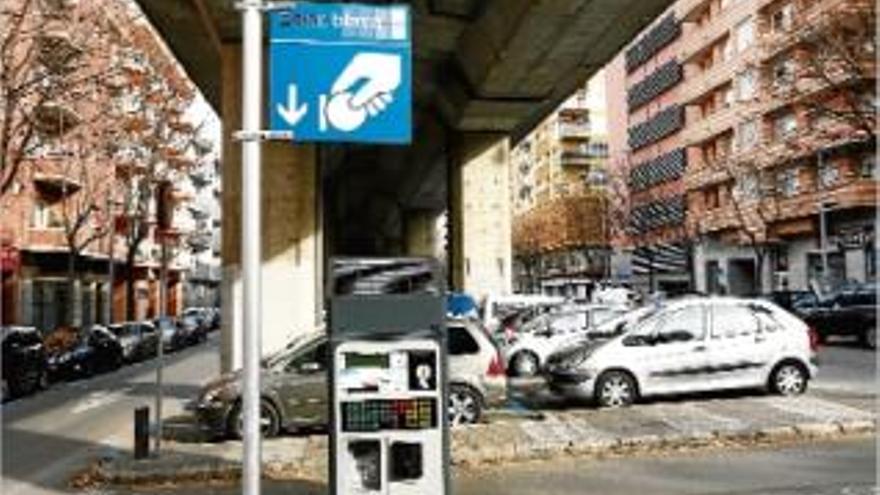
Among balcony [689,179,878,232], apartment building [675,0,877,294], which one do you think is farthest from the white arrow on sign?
balcony [689,179,878,232]

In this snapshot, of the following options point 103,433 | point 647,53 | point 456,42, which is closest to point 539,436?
point 103,433

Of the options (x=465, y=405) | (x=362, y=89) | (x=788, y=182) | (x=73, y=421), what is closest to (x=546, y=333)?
(x=73, y=421)

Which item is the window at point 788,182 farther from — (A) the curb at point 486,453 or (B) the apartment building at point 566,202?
(A) the curb at point 486,453

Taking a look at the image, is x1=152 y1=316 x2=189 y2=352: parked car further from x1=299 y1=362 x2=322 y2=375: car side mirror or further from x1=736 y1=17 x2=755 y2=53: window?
x1=299 y1=362 x2=322 y2=375: car side mirror

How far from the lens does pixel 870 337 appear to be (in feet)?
116

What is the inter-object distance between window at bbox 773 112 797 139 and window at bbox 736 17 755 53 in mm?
5115

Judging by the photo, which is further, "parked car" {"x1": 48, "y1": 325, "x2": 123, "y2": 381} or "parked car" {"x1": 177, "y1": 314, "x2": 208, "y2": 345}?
"parked car" {"x1": 177, "y1": 314, "x2": 208, "y2": 345}

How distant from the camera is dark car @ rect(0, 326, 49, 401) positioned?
27.3m

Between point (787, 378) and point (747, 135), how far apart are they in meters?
47.5

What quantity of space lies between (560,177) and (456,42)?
8825 cm

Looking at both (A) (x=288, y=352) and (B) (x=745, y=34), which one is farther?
(B) (x=745, y=34)

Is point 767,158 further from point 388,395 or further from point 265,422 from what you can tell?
point 388,395

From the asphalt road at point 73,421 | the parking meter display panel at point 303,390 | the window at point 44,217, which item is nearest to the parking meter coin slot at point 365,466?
the asphalt road at point 73,421

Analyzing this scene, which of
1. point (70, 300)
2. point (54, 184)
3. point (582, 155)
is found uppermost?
point (582, 155)
